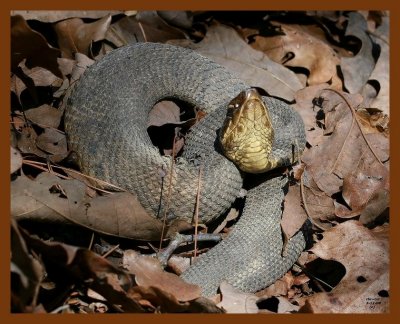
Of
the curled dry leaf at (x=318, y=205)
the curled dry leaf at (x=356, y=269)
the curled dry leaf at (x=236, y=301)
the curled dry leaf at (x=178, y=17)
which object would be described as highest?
the curled dry leaf at (x=178, y=17)

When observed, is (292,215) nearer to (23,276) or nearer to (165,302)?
(165,302)

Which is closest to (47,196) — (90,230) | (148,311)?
(90,230)

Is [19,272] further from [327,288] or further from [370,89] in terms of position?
[370,89]

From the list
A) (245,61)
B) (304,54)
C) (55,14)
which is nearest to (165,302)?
(55,14)

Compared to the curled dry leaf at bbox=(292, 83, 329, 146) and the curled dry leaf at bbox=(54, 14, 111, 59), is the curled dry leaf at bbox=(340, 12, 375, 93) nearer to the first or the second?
the curled dry leaf at bbox=(292, 83, 329, 146)

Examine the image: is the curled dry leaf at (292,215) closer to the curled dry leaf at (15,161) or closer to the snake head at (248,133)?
the snake head at (248,133)


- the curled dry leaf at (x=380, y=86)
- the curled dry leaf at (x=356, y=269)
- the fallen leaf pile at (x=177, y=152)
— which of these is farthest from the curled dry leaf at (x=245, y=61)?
the curled dry leaf at (x=356, y=269)
